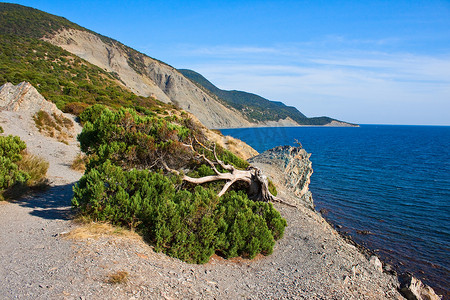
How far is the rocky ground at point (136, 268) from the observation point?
17.9 feet

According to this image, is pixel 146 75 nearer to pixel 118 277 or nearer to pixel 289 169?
pixel 289 169

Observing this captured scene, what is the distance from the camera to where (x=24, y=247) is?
6.65 m

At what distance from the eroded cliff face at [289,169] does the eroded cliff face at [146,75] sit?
55517 millimetres

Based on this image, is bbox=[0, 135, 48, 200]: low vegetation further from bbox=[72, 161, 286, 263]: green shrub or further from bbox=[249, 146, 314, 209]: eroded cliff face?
bbox=[249, 146, 314, 209]: eroded cliff face

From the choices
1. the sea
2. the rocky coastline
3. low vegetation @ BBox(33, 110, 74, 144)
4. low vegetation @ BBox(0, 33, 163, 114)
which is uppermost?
low vegetation @ BBox(0, 33, 163, 114)

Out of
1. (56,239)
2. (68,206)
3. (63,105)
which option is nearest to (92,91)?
(63,105)

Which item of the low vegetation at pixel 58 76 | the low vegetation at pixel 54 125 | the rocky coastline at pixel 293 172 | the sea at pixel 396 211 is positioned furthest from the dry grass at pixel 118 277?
the low vegetation at pixel 58 76

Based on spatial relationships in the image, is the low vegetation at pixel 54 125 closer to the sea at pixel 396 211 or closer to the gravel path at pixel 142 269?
the gravel path at pixel 142 269

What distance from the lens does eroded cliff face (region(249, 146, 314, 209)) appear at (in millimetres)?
21144

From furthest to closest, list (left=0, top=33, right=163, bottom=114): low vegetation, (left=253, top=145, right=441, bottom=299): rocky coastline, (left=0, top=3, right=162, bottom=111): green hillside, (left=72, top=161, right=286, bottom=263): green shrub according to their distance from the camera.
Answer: (left=0, top=3, right=162, bottom=111): green hillside < (left=0, top=33, right=163, bottom=114): low vegetation < (left=253, top=145, right=441, bottom=299): rocky coastline < (left=72, top=161, right=286, bottom=263): green shrub

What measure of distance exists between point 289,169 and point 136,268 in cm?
1889

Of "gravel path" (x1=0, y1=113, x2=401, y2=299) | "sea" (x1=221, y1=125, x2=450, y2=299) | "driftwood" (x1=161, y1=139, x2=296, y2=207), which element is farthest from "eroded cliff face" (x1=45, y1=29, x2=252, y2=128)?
"gravel path" (x1=0, y1=113, x2=401, y2=299)

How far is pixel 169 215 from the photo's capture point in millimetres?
7992

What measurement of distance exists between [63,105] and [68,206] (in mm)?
22302
